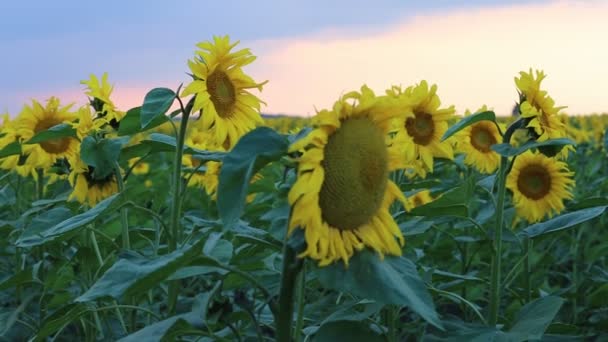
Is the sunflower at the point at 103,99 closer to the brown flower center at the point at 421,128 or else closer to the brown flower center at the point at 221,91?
the brown flower center at the point at 221,91

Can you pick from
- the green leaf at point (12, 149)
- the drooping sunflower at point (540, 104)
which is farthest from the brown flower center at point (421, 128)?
the green leaf at point (12, 149)

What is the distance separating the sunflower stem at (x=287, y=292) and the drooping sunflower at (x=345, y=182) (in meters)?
0.05

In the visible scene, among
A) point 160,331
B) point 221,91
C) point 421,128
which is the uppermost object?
point 221,91

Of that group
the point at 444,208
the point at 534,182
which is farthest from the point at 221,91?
the point at 534,182

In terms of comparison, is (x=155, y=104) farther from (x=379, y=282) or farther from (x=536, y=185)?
(x=536, y=185)

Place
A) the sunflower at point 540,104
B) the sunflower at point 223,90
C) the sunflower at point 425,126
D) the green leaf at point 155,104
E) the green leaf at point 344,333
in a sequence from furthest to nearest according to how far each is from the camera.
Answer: the sunflower at point 425,126 < the sunflower at point 540,104 < the sunflower at point 223,90 < the green leaf at point 155,104 < the green leaf at point 344,333

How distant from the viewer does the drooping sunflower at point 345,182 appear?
4.26 feet

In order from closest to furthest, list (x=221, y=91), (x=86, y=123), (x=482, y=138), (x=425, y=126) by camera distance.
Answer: (x=221, y=91) < (x=86, y=123) < (x=425, y=126) < (x=482, y=138)

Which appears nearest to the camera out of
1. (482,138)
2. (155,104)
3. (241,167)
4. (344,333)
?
(241,167)

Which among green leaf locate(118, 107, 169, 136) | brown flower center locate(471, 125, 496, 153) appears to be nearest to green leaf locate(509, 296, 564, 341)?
green leaf locate(118, 107, 169, 136)

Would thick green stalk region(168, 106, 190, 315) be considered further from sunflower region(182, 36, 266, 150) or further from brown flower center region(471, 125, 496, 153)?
brown flower center region(471, 125, 496, 153)

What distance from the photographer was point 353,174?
4.45 feet

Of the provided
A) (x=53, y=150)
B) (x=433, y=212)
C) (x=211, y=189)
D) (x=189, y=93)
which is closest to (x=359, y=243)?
(x=433, y=212)

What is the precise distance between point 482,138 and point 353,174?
82.9 inches
